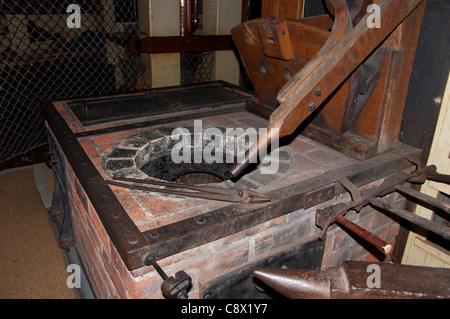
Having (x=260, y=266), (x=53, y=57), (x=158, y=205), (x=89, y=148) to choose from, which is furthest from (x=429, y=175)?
(x=53, y=57)

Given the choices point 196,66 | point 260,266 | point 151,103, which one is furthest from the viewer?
point 196,66

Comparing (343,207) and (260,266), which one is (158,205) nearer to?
(260,266)

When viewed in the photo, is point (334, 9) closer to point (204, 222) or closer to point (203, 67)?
point (204, 222)

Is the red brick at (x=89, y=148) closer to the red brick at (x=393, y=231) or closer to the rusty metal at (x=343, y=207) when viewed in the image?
the rusty metal at (x=343, y=207)

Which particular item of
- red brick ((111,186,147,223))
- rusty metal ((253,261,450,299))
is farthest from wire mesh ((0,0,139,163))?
rusty metal ((253,261,450,299))

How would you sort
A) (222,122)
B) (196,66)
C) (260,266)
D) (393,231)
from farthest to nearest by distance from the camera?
1. (196,66)
2. (222,122)
3. (393,231)
4. (260,266)

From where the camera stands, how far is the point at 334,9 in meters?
1.71

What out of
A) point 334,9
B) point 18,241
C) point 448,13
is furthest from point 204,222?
point 18,241

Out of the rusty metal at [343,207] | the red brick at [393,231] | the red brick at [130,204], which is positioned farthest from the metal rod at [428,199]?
the red brick at [130,204]

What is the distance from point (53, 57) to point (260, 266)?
140 inches

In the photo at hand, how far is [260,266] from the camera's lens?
1705mm

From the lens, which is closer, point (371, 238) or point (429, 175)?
point (371, 238)

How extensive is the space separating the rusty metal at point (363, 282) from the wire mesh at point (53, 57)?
334 centimetres
